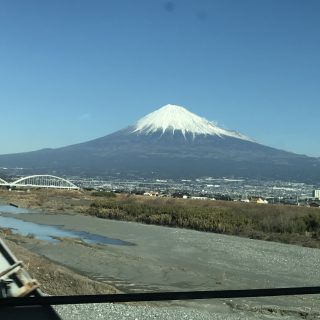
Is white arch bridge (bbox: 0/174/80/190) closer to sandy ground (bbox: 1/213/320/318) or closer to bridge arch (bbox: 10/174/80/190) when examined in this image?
bridge arch (bbox: 10/174/80/190)

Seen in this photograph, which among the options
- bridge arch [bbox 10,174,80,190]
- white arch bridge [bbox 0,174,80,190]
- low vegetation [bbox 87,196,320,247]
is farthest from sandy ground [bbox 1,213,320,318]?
bridge arch [bbox 10,174,80,190]

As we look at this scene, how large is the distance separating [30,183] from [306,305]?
12134 cm

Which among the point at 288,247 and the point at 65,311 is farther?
the point at 288,247

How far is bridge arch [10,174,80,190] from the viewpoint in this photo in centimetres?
12544

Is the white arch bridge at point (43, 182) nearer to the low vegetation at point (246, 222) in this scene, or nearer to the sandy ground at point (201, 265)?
the low vegetation at point (246, 222)

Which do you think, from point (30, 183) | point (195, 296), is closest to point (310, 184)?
point (30, 183)

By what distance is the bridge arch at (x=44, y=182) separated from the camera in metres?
125

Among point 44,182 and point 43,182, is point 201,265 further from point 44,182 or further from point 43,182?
point 44,182

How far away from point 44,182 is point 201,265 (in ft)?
372

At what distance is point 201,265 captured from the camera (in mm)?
23062

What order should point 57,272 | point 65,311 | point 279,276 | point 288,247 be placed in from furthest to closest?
1. point 288,247
2. point 279,276
3. point 57,272
4. point 65,311

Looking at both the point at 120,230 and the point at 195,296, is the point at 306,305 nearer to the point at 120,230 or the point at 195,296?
the point at 195,296

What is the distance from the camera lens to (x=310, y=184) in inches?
7180

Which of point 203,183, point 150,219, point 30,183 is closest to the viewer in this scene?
point 150,219
